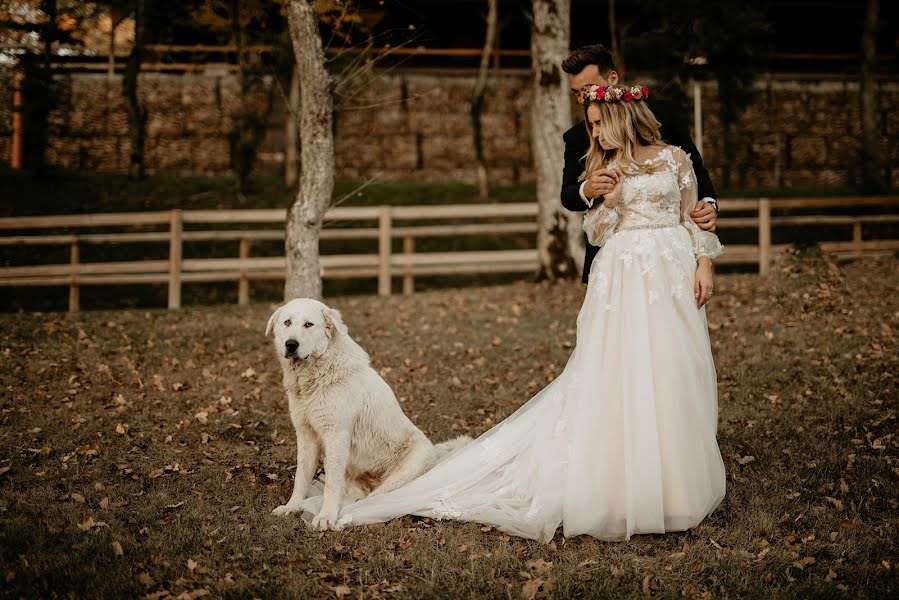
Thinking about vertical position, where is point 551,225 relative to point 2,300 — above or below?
above

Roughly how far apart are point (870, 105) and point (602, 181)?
65.4 feet

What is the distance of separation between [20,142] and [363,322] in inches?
725

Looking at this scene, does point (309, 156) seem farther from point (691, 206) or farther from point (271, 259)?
point (691, 206)

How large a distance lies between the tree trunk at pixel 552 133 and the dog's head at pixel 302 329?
7.67 meters

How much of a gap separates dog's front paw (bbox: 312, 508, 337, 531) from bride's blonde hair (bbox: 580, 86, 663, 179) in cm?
234

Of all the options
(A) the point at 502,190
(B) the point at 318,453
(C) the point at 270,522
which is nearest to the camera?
(C) the point at 270,522

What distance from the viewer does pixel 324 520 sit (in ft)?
14.9

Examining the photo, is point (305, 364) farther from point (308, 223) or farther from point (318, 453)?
point (308, 223)

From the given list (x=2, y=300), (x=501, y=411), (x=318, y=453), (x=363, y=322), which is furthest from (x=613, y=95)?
(x=2, y=300)

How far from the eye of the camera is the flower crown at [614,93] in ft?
13.9

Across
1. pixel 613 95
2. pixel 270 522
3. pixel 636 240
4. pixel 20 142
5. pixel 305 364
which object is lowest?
pixel 270 522

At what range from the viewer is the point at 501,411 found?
7004 mm

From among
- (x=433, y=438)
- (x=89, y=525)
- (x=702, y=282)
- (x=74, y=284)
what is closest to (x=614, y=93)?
(x=702, y=282)

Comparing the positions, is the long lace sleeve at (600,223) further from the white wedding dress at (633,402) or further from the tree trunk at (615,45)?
the tree trunk at (615,45)
